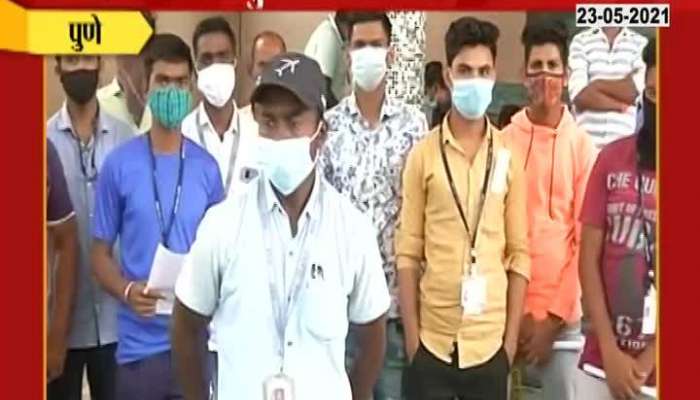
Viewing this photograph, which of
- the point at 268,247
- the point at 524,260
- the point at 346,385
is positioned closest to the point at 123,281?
the point at 268,247

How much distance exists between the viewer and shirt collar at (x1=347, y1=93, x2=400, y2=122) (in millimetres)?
3025

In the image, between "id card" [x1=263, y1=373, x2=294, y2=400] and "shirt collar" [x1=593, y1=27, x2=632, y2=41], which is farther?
"id card" [x1=263, y1=373, x2=294, y2=400]

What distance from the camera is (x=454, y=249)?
9.98ft

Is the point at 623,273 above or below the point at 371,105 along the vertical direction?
below

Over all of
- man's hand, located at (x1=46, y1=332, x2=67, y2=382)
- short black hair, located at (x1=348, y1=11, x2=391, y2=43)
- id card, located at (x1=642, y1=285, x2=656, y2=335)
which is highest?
short black hair, located at (x1=348, y1=11, x2=391, y2=43)

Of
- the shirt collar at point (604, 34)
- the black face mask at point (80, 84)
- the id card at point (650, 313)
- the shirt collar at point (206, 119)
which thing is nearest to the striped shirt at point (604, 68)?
the shirt collar at point (604, 34)

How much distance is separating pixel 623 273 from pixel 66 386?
1.40m

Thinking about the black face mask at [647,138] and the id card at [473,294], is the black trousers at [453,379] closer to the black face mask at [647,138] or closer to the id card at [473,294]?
the id card at [473,294]

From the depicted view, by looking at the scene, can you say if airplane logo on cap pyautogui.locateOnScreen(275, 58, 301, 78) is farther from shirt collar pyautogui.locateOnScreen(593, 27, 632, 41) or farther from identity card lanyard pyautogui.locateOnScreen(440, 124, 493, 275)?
shirt collar pyautogui.locateOnScreen(593, 27, 632, 41)

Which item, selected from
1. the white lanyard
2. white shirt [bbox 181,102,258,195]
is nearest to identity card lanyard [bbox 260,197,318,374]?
the white lanyard

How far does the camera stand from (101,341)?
3.11 m

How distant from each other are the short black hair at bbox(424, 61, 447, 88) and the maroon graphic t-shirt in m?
0.44

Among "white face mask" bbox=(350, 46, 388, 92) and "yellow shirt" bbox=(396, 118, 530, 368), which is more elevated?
"white face mask" bbox=(350, 46, 388, 92)
